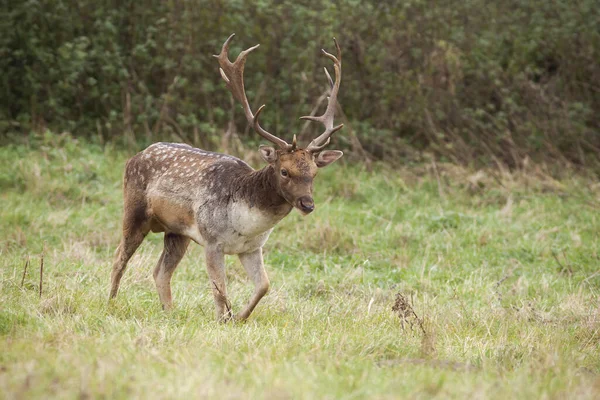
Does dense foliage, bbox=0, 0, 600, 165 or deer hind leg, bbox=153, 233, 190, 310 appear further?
dense foliage, bbox=0, 0, 600, 165

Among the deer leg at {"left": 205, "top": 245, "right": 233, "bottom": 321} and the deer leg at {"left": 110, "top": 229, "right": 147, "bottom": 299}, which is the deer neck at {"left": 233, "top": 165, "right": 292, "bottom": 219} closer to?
the deer leg at {"left": 205, "top": 245, "right": 233, "bottom": 321}

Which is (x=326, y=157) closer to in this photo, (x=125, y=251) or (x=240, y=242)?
(x=240, y=242)

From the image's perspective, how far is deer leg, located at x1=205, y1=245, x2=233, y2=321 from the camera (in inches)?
261

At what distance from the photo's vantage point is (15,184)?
11.0 m

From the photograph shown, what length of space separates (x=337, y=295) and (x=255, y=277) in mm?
978

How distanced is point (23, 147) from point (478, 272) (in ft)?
21.9

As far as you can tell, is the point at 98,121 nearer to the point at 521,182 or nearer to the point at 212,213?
the point at 521,182

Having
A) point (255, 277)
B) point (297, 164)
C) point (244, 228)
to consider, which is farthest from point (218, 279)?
point (297, 164)

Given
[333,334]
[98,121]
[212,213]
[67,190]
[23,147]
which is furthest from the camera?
[98,121]

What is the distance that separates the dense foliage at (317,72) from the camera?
45.8 ft

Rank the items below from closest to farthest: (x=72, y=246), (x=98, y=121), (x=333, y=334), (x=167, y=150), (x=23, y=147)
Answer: (x=333, y=334) → (x=167, y=150) → (x=72, y=246) → (x=23, y=147) → (x=98, y=121)

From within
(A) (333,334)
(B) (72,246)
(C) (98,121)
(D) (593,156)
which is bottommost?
(D) (593,156)

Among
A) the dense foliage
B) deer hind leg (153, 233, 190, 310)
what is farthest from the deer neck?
the dense foliage

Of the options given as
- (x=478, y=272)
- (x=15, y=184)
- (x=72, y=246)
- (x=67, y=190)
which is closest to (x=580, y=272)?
(x=478, y=272)
